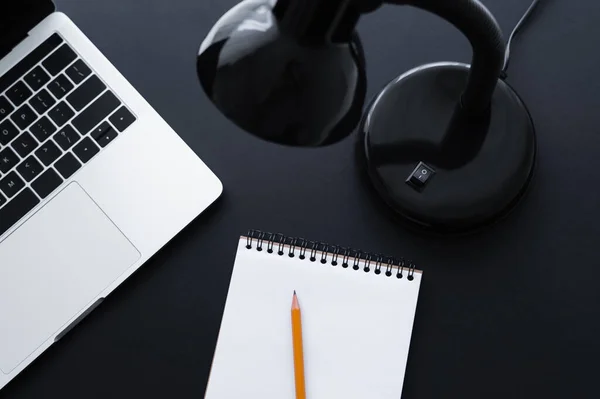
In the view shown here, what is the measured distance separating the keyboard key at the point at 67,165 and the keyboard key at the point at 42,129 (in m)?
0.03

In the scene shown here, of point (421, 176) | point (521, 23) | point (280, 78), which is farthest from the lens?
point (521, 23)

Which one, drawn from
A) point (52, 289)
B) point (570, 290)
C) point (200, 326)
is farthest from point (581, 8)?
point (52, 289)

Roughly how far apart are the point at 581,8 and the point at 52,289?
2.30ft

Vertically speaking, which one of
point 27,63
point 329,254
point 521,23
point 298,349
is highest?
point 521,23

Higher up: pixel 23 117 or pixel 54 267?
pixel 23 117

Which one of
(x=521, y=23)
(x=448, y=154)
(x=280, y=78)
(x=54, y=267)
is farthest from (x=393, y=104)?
(x=54, y=267)

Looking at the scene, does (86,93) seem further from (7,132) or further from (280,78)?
(280,78)

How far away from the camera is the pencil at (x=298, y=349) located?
2.48 feet

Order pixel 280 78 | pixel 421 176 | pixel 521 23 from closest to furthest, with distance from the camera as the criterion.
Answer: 1. pixel 280 78
2. pixel 421 176
3. pixel 521 23

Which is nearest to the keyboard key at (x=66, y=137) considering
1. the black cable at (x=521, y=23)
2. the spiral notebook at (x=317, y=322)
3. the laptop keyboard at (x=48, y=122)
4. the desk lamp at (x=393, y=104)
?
the laptop keyboard at (x=48, y=122)

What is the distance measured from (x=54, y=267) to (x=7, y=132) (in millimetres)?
164

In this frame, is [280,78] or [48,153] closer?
[280,78]

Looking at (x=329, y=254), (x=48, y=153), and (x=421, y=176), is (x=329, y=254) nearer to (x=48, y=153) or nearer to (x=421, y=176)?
(x=421, y=176)

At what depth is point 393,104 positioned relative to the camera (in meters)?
0.77
